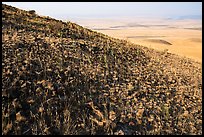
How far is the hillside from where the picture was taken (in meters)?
5.67

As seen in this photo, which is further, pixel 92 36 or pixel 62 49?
pixel 92 36

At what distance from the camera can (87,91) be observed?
6.52m

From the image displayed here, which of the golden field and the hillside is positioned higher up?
the hillside

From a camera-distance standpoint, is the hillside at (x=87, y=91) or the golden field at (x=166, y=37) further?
the golden field at (x=166, y=37)

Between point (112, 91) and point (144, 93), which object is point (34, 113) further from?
point (144, 93)

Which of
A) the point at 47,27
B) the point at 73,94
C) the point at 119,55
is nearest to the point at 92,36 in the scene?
the point at 47,27

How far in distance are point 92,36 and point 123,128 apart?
572cm

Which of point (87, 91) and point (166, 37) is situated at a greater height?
point (87, 91)

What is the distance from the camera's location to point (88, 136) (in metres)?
5.41

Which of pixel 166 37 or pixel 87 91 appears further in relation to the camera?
pixel 166 37

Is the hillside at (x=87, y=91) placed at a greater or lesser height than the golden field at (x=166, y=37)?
greater

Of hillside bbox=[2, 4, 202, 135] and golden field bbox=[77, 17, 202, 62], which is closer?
hillside bbox=[2, 4, 202, 135]

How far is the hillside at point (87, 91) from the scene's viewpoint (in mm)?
5672

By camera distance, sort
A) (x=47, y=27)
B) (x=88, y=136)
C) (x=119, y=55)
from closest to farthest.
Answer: (x=88, y=136) → (x=119, y=55) → (x=47, y=27)
